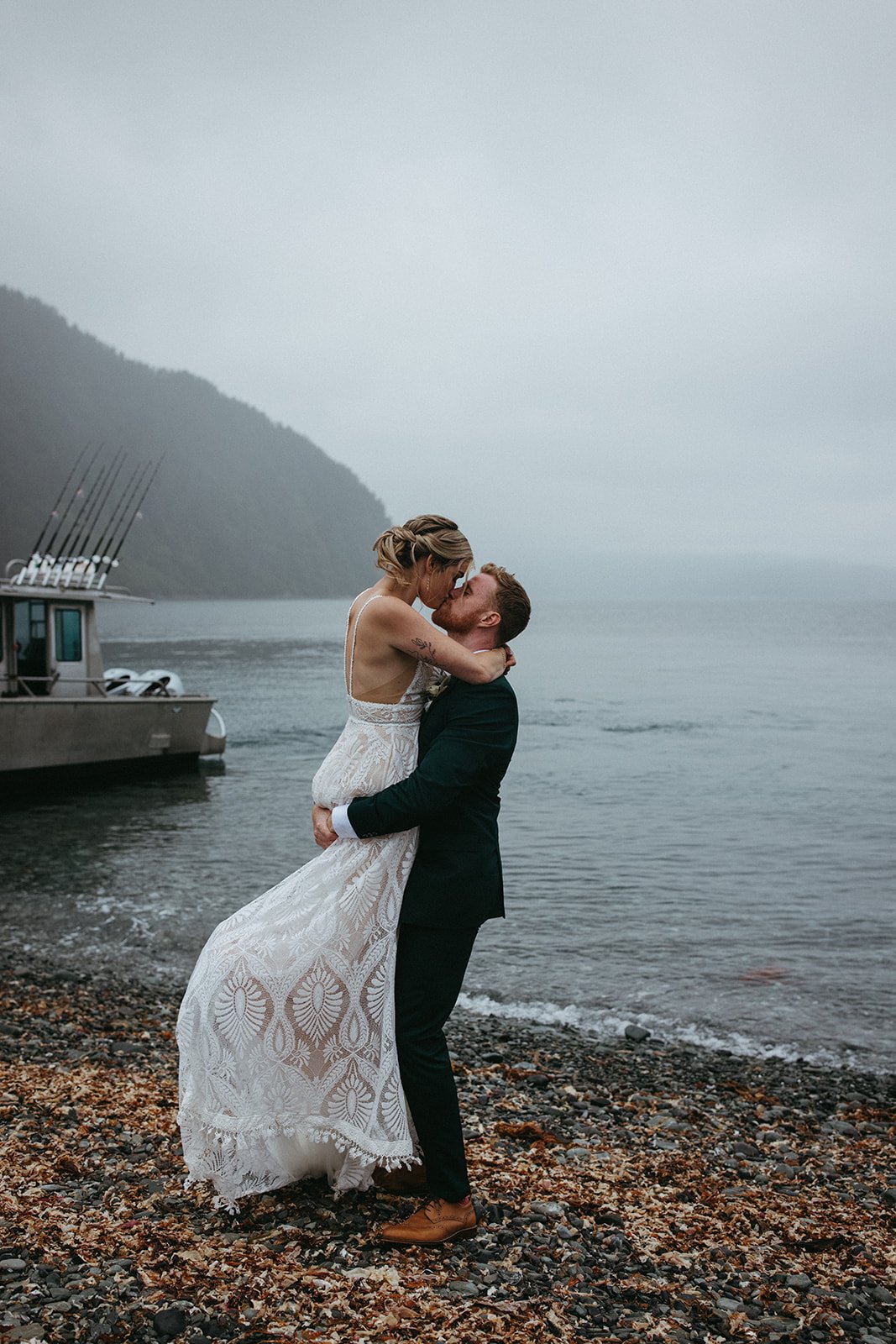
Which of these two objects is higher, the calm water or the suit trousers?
the suit trousers

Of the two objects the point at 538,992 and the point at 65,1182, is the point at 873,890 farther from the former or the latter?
the point at 65,1182

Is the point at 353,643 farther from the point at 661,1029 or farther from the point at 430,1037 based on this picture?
the point at 661,1029

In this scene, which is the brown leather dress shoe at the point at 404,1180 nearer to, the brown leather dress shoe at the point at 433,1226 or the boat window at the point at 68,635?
the brown leather dress shoe at the point at 433,1226

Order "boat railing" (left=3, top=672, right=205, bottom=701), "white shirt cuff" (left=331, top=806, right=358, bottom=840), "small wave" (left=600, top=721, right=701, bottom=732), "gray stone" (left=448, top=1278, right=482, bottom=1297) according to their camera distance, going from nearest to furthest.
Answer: "gray stone" (left=448, top=1278, right=482, bottom=1297), "white shirt cuff" (left=331, top=806, right=358, bottom=840), "boat railing" (left=3, top=672, right=205, bottom=701), "small wave" (left=600, top=721, right=701, bottom=732)

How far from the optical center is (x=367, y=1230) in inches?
170

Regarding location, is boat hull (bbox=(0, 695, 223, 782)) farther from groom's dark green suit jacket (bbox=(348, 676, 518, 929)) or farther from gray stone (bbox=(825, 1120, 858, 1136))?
groom's dark green suit jacket (bbox=(348, 676, 518, 929))

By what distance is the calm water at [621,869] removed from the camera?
35.5 feet

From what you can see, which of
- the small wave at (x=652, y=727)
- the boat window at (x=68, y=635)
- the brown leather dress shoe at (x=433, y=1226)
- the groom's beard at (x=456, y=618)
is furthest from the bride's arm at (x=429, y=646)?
the small wave at (x=652, y=727)

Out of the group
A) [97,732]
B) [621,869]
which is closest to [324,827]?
[621,869]

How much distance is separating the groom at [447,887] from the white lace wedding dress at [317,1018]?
74 millimetres

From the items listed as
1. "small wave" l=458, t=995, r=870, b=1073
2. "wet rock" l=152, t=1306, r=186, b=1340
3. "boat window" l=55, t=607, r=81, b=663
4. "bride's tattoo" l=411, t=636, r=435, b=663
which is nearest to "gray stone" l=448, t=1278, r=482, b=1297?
"wet rock" l=152, t=1306, r=186, b=1340

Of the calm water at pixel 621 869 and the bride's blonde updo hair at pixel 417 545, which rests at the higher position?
the bride's blonde updo hair at pixel 417 545

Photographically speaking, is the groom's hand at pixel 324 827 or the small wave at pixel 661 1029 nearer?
the groom's hand at pixel 324 827

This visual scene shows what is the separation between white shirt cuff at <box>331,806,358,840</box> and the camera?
4133 millimetres
